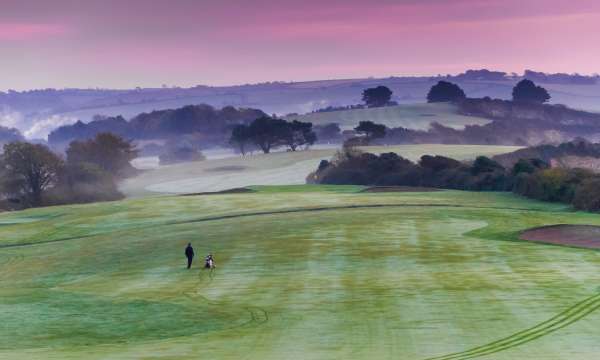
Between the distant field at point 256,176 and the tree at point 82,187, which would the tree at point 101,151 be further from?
the tree at point 82,187

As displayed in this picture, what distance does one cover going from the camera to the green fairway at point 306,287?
39531 mm

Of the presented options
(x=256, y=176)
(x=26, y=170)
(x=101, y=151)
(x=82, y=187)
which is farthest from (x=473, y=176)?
(x=101, y=151)

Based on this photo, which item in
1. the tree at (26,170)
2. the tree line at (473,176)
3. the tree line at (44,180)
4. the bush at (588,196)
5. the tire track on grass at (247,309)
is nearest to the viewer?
the tire track on grass at (247,309)

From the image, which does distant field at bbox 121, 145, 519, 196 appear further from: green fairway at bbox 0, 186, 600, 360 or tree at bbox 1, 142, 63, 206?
green fairway at bbox 0, 186, 600, 360

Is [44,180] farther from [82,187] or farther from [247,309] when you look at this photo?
[247,309]

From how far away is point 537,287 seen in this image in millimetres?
50469

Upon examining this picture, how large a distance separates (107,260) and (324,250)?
47.8 ft

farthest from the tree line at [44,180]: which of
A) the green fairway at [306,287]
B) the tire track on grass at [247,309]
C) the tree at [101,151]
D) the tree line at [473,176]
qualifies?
the tire track on grass at [247,309]

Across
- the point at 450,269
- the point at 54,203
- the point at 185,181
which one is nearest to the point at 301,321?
the point at 450,269

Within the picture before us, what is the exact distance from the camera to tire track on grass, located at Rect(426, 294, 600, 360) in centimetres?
3656

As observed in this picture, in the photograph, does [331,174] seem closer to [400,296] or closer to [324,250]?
[324,250]

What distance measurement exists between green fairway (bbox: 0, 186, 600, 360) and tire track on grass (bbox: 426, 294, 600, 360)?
0.07 m

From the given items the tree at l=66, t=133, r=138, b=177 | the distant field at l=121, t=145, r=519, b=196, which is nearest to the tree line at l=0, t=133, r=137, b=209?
the distant field at l=121, t=145, r=519, b=196

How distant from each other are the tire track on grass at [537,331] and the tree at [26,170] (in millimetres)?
115229
